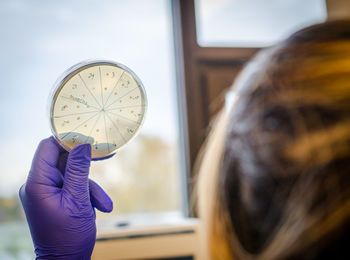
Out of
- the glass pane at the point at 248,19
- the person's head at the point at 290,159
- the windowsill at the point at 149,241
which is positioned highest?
the glass pane at the point at 248,19

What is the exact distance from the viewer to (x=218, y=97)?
77.1 inches

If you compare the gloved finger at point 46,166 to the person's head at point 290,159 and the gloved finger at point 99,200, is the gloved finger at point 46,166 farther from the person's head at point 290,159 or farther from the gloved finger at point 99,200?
the person's head at point 290,159

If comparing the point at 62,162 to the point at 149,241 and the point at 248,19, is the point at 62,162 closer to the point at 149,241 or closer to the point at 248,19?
the point at 149,241

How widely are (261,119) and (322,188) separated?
105 millimetres

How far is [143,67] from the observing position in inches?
72.2

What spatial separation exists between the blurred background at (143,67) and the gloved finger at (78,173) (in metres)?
0.84

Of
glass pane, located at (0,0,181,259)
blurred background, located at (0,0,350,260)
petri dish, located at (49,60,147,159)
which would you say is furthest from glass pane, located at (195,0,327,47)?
petri dish, located at (49,60,147,159)

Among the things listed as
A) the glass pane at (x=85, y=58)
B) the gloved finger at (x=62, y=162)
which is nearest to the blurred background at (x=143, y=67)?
the glass pane at (x=85, y=58)

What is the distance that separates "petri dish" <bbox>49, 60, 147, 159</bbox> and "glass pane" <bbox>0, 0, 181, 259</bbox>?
65 cm

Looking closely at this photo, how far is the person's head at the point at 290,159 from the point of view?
1.13 ft

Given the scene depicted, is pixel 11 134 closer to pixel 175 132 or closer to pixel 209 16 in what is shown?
pixel 175 132

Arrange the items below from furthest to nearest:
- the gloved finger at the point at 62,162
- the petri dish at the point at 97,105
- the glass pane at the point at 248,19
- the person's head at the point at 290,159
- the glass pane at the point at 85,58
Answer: the glass pane at the point at 248,19
the glass pane at the point at 85,58
the gloved finger at the point at 62,162
the petri dish at the point at 97,105
the person's head at the point at 290,159

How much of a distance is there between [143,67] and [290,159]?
156 cm

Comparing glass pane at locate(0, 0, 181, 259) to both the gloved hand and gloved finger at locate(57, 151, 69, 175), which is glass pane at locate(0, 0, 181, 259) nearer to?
gloved finger at locate(57, 151, 69, 175)
